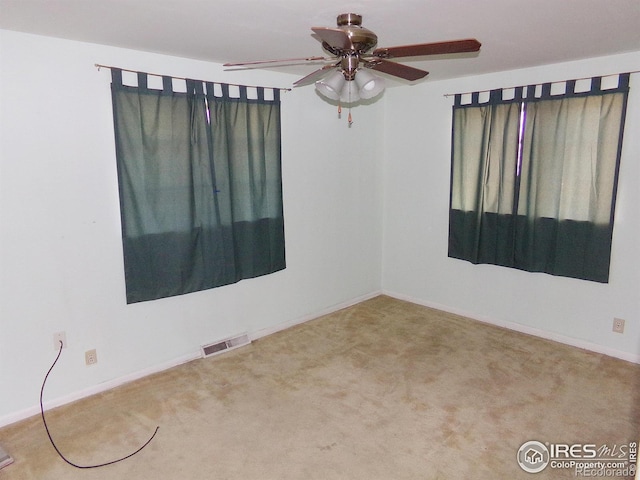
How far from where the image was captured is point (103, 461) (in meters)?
2.37

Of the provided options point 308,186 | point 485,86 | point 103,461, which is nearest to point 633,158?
point 485,86

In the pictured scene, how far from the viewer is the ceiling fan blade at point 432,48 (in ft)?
5.92

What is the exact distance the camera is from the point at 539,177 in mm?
3637

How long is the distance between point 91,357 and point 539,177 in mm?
3727

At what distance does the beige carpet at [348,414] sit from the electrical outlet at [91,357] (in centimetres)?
26

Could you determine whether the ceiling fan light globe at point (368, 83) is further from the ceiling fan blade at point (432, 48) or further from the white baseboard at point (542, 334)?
the white baseboard at point (542, 334)

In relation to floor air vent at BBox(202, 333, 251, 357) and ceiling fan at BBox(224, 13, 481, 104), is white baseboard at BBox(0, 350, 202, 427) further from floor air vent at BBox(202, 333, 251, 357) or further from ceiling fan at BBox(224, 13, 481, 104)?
ceiling fan at BBox(224, 13, 481, 104)

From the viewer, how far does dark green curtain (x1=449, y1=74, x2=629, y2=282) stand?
332 cm

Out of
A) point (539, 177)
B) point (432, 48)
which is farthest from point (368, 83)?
point (539, 177)

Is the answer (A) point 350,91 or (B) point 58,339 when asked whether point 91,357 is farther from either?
(A) point 350,91

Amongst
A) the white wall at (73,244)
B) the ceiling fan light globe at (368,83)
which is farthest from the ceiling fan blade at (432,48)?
the white wall at (73,244)

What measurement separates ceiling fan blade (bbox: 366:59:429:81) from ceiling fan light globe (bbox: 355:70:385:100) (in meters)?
0.05

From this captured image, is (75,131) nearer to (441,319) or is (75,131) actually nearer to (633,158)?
(441,319)

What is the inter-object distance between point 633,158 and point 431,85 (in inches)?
74.0
